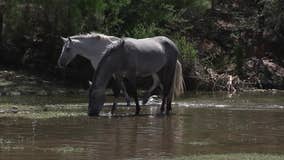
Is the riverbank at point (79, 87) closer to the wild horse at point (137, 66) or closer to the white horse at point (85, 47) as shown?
the white horse at point (85, 47)

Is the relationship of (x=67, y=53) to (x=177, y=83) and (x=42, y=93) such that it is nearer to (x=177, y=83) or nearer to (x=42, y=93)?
(x=177, y=83)

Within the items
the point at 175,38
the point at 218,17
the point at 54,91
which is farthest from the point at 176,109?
the point at 218,17

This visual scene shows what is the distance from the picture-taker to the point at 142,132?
43.9ft

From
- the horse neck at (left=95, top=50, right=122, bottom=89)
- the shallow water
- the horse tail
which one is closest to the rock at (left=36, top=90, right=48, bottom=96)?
the shallow water

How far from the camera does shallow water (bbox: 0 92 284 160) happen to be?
1079 centimetres

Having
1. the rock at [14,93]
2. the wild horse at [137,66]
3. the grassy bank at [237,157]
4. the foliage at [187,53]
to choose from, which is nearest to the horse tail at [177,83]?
the wild horse at [137,66]

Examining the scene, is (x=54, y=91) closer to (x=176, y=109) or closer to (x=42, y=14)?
(x=42, y=14)

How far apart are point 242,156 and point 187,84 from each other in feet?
53.7

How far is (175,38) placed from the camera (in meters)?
28.4

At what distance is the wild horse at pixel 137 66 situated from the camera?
16.7m

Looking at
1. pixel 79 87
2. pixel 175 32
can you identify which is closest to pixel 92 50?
pixel 79 87

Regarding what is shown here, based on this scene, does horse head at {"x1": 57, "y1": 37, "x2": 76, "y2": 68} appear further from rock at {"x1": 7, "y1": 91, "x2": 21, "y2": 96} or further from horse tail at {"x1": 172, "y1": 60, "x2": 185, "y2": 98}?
rock at {"x1": 7, "y1": 91, "x2": 21, "y2": 96}

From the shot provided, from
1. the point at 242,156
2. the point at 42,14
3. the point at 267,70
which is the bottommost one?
the point at 242,156

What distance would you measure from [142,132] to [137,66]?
454cm
